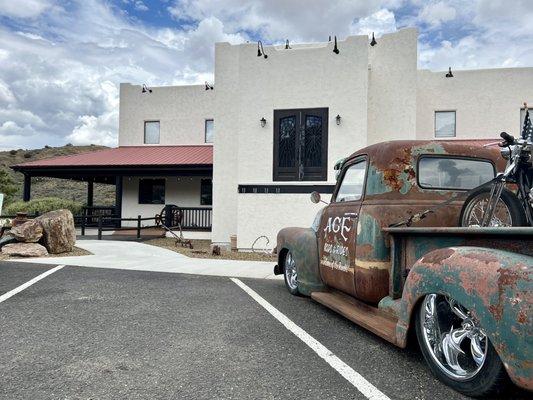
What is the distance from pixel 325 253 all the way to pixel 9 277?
19.2 ft

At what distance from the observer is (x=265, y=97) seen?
41.5 feet

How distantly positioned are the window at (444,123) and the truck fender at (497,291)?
14.4 metres

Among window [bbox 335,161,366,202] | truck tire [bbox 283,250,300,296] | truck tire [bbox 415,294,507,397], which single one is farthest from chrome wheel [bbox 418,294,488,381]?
truck tire [bbox 283,250,300,296]

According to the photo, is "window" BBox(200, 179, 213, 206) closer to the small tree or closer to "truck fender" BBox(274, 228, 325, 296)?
"truck fender" BBox(274, 228, 325, 296)

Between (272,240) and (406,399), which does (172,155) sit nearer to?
(272,240)

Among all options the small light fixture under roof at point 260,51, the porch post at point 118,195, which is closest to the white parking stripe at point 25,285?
the small light fixture under roof at point 260,51

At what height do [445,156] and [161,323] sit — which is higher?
[445,156]

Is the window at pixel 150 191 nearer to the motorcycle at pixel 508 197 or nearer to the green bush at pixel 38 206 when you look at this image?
the green bush at pixel 38 206

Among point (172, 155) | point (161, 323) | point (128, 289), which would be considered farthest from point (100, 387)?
point (172, 155)

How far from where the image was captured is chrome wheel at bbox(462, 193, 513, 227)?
3.47 metres

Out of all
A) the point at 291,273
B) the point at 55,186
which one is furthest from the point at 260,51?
the point at 55,186

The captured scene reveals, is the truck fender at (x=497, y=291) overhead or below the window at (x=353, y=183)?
below

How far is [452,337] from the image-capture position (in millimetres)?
2869

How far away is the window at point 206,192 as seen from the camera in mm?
19047
